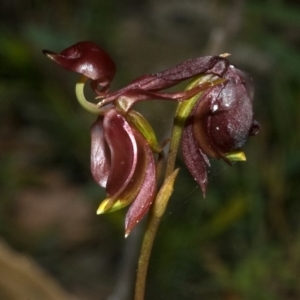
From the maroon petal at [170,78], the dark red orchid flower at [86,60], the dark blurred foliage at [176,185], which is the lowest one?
the dark blurred foliage at [176,185]

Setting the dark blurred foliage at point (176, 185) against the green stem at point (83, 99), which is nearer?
the green stem at point (83, 99)

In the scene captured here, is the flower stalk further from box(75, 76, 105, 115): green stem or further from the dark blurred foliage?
the dark blurred foliage

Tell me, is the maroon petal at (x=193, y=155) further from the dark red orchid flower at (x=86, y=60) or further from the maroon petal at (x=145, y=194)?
the dark red orchid flower at (x=86, y=60)

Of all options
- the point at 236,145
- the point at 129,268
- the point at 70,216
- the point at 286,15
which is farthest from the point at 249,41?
the point at 236,145

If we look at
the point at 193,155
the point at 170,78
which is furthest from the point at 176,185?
the point at 170,78

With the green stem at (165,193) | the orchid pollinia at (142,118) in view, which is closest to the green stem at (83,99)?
the orchid pollinia at (142,118)

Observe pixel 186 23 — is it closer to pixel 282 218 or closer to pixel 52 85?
pixel 52 85

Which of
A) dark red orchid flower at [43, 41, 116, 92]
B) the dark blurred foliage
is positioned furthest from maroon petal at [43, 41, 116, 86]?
the dark blurred foliage
